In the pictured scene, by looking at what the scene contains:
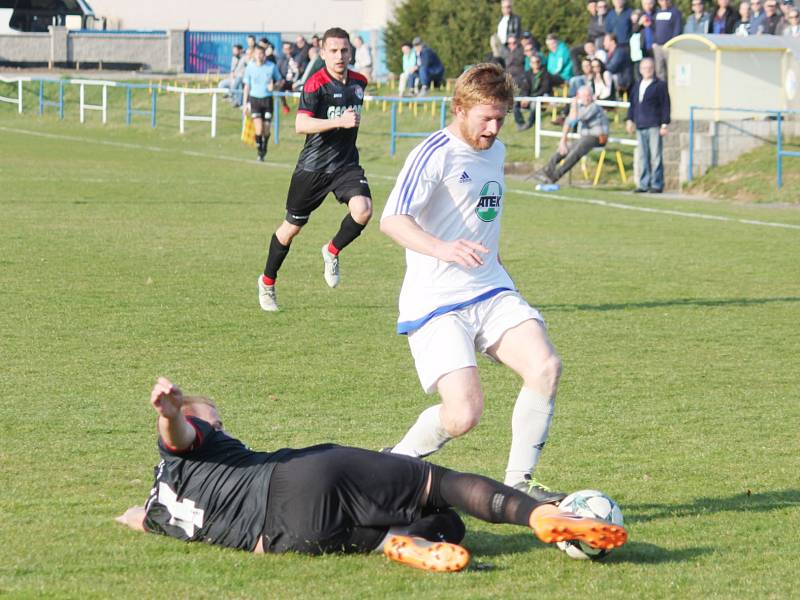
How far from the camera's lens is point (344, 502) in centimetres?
532

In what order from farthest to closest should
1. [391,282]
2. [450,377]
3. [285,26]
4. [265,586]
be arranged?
[285,26]
[391,282]
[450,377]
[265,586]

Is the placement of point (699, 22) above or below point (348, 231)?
above

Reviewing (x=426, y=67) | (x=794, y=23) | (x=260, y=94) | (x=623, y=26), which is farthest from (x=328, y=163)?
(x=426, y=67)

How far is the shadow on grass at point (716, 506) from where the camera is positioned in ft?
19.9

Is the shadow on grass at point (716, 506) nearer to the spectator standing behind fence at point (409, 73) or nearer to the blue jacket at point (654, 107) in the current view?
the blue jacket at point (654, 107)

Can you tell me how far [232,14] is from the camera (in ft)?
Result: 217

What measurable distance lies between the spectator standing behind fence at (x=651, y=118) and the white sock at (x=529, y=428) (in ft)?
59.5

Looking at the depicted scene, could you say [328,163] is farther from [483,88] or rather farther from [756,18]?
[756,18]

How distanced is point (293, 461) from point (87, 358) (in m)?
4.40

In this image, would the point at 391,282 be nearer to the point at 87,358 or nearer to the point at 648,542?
the point at 87,358

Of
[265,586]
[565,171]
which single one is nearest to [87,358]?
[265,586]

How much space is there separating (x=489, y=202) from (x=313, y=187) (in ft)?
18.9

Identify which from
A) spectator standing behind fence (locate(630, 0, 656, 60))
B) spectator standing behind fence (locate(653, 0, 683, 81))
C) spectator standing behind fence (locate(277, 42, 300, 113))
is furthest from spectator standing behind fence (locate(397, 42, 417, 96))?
spectator standing behind fence (locate(653, 0, 683, 81))

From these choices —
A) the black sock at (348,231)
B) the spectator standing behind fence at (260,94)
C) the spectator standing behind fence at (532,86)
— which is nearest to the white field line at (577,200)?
the spectator standing behind fence at (260,94)
